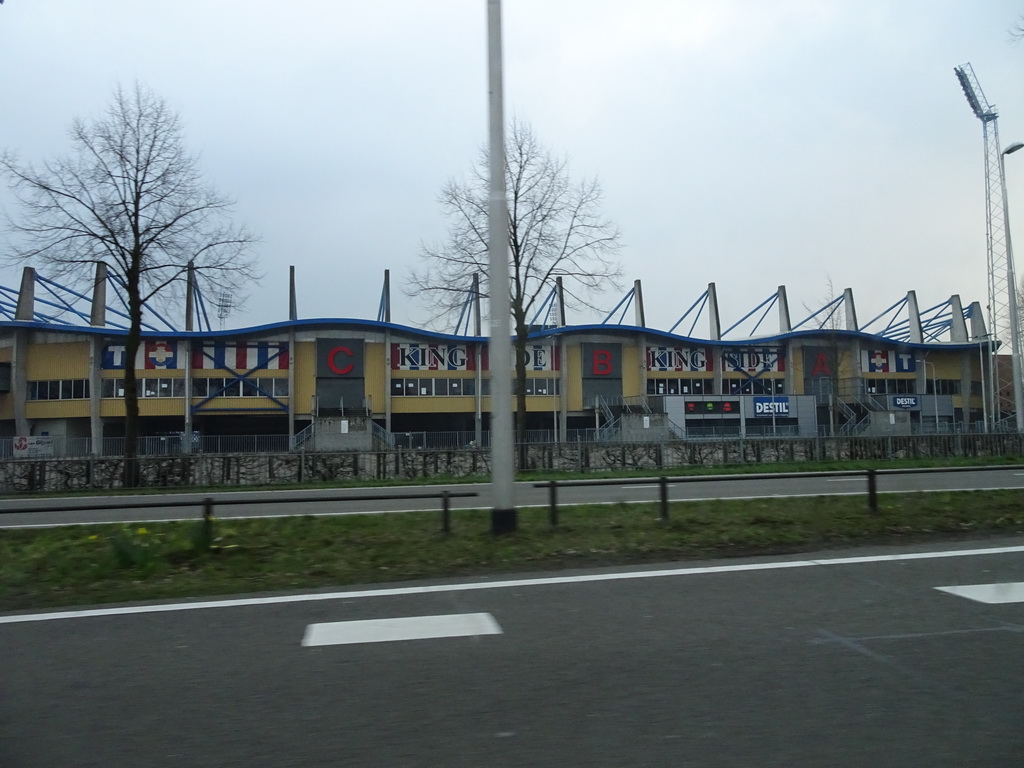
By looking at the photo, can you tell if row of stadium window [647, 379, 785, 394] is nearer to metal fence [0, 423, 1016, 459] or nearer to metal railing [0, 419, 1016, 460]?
metal railing [0, 419, 1016, 460]

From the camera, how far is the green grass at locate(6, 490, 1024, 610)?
930 cm

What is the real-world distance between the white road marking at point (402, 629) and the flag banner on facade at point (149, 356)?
54.0 meters

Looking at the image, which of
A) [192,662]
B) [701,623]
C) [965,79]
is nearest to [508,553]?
[701,623]

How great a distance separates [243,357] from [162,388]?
5.81m

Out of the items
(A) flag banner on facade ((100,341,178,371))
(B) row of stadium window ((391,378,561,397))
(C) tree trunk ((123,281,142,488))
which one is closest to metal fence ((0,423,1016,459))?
(C) tree trunk ((123,281,142,488))

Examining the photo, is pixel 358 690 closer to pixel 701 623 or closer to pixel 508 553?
pixel 701 623

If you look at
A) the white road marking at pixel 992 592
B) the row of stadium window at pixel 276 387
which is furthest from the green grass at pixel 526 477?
the row of stadium window at pixel 276 387

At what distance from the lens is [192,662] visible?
19.5ft

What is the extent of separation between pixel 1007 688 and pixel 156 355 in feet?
191

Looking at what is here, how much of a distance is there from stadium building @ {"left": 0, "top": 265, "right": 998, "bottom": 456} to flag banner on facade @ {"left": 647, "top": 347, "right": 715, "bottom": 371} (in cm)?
11

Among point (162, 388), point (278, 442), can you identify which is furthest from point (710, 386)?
point (162, 388)

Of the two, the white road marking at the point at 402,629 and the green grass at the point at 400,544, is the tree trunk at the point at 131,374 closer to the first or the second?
the green grass at the point at 400,544

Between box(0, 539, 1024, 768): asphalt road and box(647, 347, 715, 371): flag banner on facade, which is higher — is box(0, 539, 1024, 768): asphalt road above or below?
below

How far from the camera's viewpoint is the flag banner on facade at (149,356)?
55.6 metres
